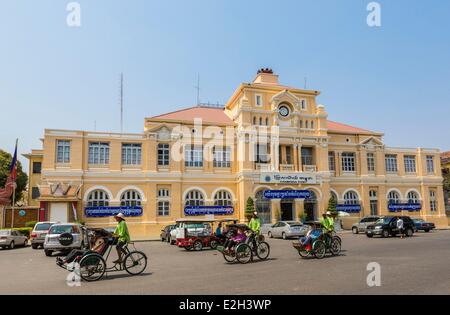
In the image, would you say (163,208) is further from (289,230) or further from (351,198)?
(351,198)

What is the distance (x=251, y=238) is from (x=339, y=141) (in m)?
28.0

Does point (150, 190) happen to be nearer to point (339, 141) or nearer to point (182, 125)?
point (182, 125)

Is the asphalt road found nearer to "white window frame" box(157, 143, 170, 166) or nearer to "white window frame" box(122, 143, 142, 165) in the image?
"white window frame" box(122, 143, 142, 165)

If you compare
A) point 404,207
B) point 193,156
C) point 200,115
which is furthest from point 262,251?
point 404,207

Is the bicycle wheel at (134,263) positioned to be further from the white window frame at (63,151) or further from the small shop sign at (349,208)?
the small shop sign at (349,208)

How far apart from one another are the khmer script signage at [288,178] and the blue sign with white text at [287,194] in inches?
33.7

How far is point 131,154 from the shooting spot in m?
32.9

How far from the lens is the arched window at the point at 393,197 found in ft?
129

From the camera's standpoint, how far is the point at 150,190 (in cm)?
3234

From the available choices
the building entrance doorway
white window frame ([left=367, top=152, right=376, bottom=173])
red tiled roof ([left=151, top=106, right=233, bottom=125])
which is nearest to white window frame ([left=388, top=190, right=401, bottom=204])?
white window frame ([left=367, top=152, right=376, bottom=173])

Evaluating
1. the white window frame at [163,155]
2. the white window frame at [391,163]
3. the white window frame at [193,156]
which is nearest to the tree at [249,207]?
the white window frame at [193,156]

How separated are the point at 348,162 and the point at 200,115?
1648cm
